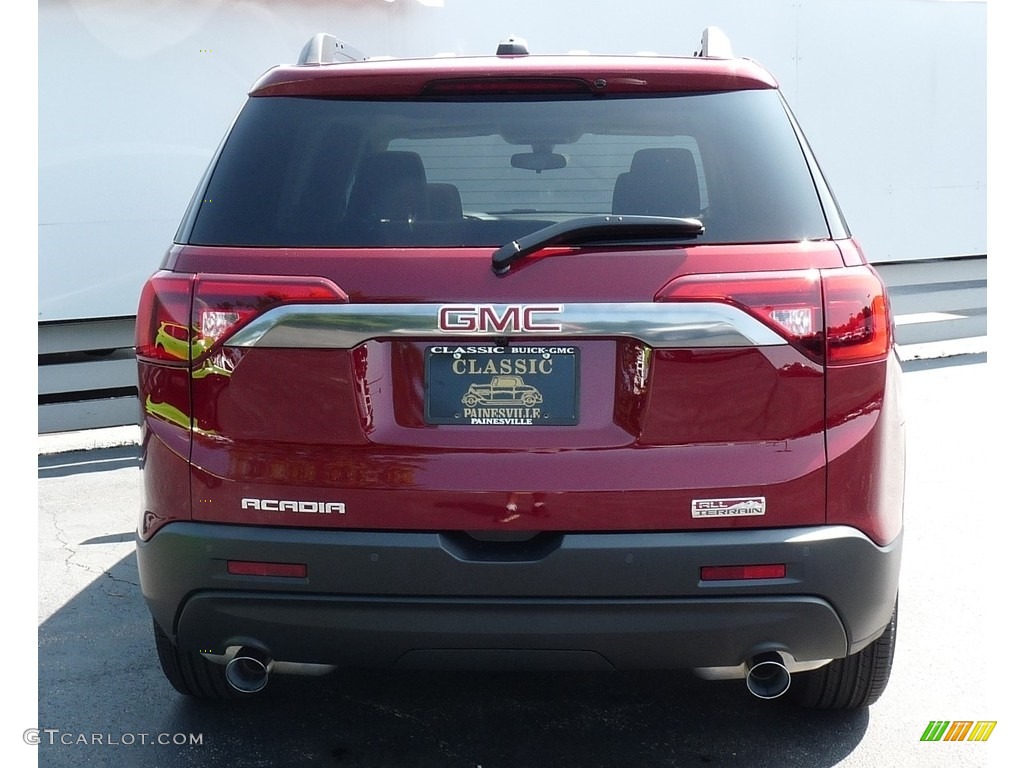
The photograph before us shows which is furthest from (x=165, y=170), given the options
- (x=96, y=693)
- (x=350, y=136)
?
(x=350, y=136)

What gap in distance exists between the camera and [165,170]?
25.0 ft

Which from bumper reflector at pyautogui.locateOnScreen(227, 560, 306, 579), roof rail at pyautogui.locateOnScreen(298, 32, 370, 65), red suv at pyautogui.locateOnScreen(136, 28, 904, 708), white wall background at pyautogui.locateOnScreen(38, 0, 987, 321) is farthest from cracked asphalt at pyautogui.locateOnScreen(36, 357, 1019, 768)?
white wall background at pyautogui.locateOnScreen(38, 0, 987, 321)

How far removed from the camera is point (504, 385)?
8.16ft

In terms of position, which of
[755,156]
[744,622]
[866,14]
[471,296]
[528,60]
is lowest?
[744,622]

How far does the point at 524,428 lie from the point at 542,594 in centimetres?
38

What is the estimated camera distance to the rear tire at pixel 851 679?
309cm

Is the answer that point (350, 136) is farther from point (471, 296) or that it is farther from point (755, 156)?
point (755, 156)

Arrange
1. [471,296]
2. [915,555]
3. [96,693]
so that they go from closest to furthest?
[471,296] → [96,693] → [915,555]

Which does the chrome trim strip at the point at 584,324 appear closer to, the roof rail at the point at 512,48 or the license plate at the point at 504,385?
the license plate at the point at 504,385

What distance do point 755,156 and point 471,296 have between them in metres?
0.79

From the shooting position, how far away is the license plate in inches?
97.3

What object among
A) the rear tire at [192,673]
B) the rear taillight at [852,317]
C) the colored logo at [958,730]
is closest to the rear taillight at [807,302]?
the rear taillight at [852,317]

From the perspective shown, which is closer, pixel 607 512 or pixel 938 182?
pixel 607 512

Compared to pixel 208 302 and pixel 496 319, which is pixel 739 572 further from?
pixel 208 302
